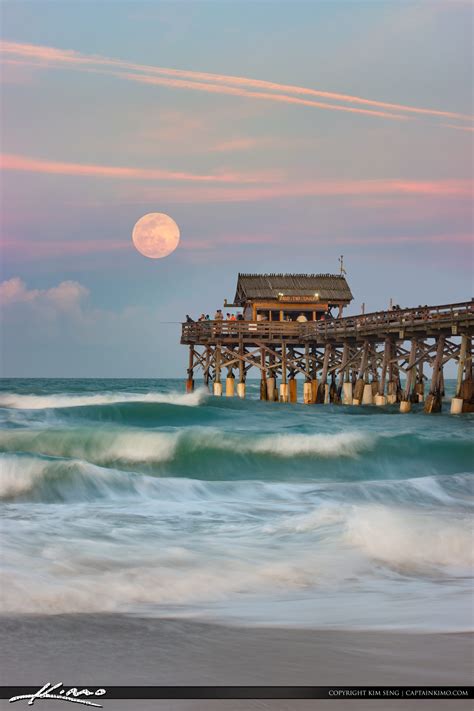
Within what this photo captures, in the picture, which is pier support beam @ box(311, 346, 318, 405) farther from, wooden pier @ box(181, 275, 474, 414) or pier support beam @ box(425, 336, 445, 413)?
pier support beam @ box(425, 336, 445, 413)

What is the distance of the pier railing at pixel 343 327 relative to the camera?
1192 inches

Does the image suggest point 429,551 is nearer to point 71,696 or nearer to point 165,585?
point 165,585

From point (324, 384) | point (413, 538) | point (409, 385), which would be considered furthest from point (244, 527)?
point (324, 384)

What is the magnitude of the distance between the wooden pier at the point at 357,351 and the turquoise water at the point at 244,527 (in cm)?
656

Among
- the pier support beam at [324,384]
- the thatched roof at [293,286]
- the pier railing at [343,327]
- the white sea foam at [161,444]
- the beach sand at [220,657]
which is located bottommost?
the white sea foam at [161,444]

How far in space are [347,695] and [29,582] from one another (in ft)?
14.1

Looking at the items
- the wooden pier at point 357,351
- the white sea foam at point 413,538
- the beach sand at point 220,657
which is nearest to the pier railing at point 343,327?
the wooden pier at point 357,351

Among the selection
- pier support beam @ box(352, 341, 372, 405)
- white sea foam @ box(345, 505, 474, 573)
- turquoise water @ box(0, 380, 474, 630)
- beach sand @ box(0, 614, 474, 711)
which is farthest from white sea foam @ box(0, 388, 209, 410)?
beach sand @ box(0, 614, 474, 711)

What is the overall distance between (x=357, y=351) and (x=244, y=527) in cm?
2981

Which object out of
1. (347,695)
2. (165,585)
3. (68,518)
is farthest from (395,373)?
(347,695)

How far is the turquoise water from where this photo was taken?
7.88 metres

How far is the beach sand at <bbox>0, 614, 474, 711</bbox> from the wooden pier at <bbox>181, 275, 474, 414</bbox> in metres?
22.6

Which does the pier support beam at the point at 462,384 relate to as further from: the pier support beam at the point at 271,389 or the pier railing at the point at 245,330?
the pier support beam at the point at 271,389

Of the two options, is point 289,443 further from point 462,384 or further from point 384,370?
point 384,370
